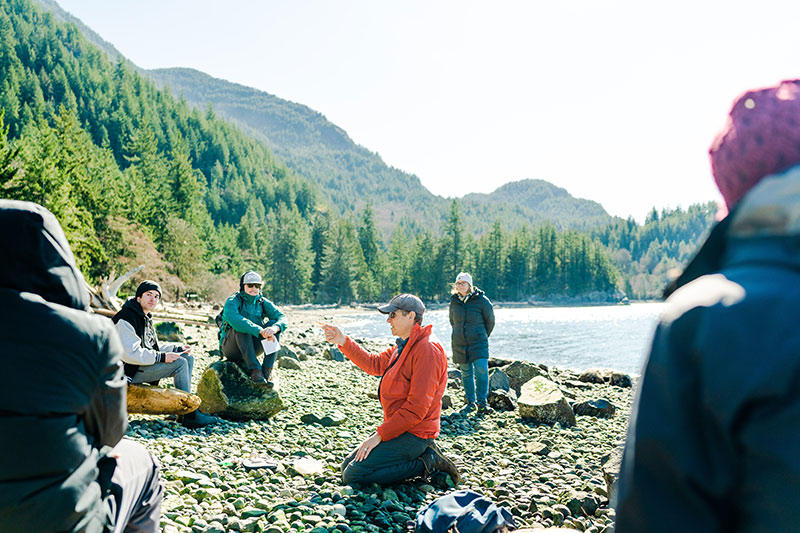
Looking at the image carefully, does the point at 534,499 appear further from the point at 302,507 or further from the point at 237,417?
the point at 237,417

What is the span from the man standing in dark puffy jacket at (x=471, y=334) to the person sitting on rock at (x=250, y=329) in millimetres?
3332

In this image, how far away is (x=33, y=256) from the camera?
2264 millimetres

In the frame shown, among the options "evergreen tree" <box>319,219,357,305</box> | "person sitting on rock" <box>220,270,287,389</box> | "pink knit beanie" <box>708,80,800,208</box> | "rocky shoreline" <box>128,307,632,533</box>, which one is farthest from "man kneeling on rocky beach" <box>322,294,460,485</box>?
"evergreen tree" <box>319,219,357,305</box>

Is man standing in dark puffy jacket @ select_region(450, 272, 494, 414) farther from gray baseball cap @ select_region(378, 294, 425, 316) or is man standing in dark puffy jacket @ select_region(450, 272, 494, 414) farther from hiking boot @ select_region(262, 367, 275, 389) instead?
gray baseball cap @ select_region(378, 294, 425, 316)

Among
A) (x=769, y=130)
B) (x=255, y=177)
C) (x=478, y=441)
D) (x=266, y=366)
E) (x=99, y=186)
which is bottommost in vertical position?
(x=478, y=441)

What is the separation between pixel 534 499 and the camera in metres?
5.60

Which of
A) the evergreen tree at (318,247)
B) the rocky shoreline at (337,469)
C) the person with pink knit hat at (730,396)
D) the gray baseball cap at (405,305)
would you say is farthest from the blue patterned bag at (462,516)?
the evergreen tree at (318,247)

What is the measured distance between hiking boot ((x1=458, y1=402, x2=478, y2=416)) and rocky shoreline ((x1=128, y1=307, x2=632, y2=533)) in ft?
0.69

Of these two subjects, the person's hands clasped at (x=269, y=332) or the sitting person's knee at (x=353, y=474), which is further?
the person's hands clasped at (x=269, y=332)

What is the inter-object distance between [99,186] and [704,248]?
43276 mm

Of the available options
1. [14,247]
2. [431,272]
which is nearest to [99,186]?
[14,247]

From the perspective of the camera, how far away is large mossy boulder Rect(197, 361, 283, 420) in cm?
802

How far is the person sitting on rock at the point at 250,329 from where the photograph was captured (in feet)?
27.2

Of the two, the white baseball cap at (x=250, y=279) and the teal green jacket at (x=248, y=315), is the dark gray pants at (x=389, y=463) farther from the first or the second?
the white baseball cap at (x=250, y=279)
